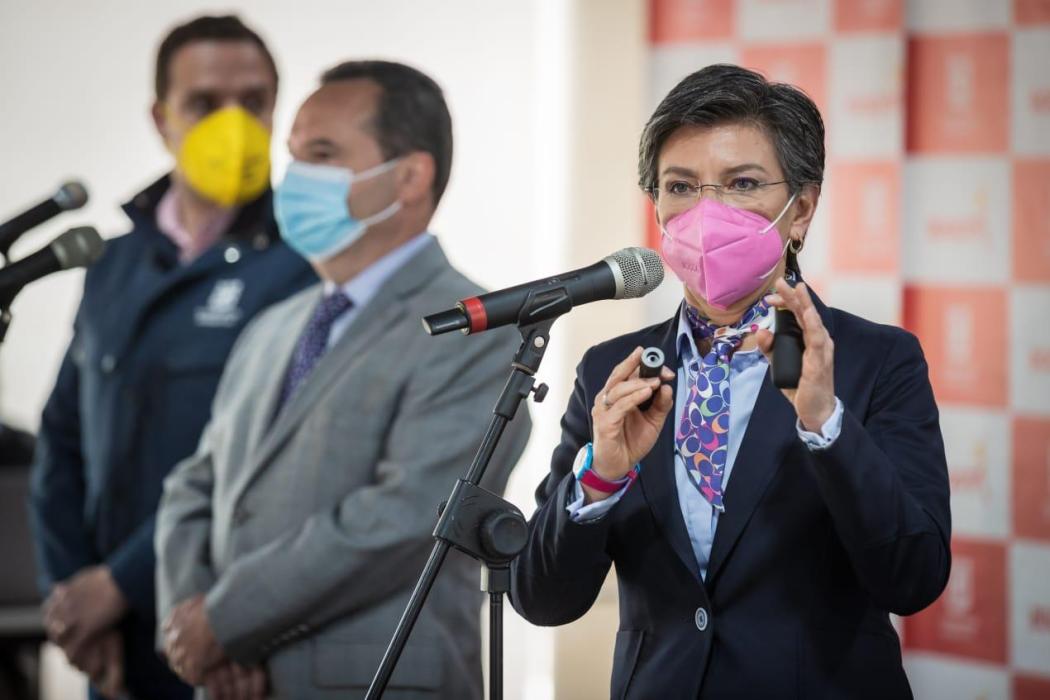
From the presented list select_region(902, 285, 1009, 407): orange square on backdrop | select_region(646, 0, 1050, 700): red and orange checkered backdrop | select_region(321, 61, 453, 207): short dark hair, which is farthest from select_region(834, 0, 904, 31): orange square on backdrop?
select_region(321, 61, 453, 207): short dark hair

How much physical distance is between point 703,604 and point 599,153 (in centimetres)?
228

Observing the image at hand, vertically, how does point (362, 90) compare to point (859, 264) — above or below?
above

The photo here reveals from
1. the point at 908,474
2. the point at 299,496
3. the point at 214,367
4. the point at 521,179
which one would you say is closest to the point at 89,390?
the point at 214,367

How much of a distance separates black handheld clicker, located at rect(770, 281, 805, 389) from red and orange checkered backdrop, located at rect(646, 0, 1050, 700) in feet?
6.96

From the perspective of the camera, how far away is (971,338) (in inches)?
130

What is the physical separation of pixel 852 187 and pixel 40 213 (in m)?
2.24

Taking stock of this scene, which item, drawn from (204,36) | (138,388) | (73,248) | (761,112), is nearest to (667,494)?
(761,112)

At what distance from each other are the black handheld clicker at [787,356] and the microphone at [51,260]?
3.87 ft

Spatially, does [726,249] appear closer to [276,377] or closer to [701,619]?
[701,619]

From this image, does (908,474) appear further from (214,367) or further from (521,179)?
(521,179)

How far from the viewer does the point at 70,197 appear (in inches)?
77.8

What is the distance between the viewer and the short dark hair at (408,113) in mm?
2643

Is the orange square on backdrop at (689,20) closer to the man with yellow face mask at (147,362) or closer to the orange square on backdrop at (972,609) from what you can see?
the man with yellow face mask at (147,362)

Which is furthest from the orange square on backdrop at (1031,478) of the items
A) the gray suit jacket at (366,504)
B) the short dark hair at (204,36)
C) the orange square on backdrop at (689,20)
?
the short dark hair at (204,36)
